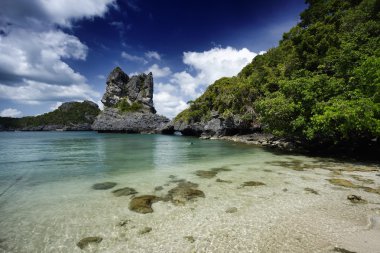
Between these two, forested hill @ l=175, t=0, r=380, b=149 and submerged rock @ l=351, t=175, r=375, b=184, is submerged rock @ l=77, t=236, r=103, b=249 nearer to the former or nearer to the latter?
submerged rock @ l=351, t=175, r=375, b=184

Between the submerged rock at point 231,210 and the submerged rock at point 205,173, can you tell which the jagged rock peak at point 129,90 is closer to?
the submerged rock at point 205,173

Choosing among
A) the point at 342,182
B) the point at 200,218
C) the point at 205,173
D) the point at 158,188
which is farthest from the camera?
the point at 205,173

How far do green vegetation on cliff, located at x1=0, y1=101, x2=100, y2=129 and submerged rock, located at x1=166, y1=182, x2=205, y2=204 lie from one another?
196475 millimetres

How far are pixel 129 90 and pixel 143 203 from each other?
411 ft

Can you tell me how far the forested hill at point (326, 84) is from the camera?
18484mm

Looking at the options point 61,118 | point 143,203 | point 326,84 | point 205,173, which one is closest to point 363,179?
point 205,173

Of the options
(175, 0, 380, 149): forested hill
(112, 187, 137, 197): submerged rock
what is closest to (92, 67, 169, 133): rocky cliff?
(175, 0, 380, 149): forested hill

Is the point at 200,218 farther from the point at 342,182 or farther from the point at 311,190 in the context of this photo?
the point at 342,182

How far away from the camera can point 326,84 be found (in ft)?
76.3

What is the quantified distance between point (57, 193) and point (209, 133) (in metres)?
49.3

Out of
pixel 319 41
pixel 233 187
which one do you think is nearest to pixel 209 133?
pixel 319 41

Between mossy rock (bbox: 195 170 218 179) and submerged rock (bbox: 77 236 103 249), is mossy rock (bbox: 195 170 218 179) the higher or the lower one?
the higher one

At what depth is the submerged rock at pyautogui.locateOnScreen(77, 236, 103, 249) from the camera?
627 centimetres

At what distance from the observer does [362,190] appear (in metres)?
10.8
